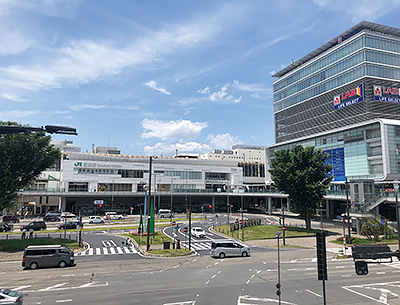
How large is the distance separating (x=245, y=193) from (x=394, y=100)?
168ft

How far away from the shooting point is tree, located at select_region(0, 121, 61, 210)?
43.0 metres

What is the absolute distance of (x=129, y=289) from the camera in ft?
71.2

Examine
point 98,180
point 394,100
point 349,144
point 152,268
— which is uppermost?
point 394,100

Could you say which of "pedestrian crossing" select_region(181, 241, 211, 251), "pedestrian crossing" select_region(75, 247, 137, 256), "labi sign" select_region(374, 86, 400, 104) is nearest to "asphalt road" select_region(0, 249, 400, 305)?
"pedestrian crossing" select_region(75, 247, 137, 256)

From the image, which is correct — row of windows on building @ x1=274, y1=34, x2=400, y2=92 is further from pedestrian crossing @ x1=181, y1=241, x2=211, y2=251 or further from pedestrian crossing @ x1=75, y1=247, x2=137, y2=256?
pedestrian crossing @ x1=75, y1=247, x2=137, y2=256

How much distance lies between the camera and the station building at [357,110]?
65.1m

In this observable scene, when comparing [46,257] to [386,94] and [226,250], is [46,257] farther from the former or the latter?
[386,94]

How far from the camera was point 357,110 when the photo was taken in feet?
263

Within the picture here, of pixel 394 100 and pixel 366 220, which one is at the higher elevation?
pixel 394 100

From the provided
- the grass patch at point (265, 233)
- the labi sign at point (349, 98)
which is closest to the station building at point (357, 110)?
the labi sign at point (349, 98)

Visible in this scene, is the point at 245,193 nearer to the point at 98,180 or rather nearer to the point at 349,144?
the point at 349,144

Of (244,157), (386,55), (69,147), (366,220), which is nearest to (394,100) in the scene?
(386,55)

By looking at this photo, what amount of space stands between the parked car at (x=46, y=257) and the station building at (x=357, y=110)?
4655 cm

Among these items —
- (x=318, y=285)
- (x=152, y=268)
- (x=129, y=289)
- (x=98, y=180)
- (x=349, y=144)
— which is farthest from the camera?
(x=98, y=180)
